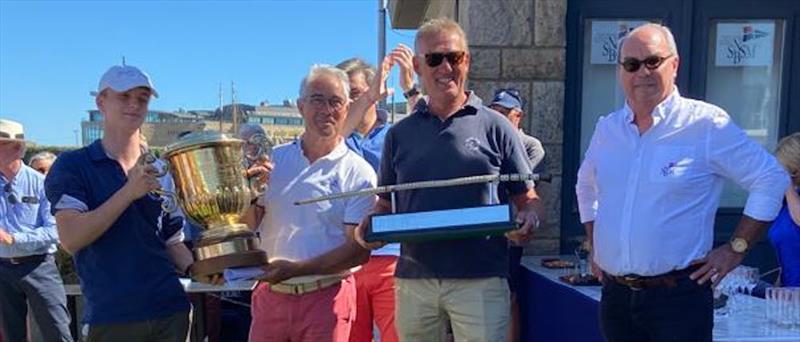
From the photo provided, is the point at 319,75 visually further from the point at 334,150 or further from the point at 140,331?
the point at 140,331

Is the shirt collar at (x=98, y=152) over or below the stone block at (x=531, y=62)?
below

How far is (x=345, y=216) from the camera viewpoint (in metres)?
2.39

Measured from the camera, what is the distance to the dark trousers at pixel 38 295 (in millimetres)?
4598

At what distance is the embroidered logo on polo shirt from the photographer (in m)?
2.27

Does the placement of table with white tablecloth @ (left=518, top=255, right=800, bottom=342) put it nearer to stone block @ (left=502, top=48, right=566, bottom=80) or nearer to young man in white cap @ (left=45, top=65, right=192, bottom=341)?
stone block @ (left=502, top=48, right=566, bottom=80)

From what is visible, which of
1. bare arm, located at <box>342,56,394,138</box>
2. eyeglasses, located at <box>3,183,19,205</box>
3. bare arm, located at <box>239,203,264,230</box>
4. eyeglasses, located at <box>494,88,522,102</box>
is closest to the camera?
bare arm, located at <box>239,203,264,230</box>

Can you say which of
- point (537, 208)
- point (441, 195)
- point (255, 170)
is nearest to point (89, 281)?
point (255, 170)

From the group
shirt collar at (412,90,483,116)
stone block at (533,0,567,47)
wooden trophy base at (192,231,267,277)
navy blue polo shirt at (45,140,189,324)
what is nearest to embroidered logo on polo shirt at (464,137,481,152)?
shirt collar at (412,90,483,116)

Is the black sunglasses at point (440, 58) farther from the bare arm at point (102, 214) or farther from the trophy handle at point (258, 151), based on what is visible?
the bare arm at point (102, 214)

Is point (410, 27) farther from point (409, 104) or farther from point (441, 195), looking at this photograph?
point (441, 195)

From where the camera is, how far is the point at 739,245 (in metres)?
2.09

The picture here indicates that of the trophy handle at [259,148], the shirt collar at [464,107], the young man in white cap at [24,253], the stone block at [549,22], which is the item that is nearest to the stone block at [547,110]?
the stone block at [549,22]

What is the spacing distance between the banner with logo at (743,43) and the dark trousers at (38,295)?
4.95 meters

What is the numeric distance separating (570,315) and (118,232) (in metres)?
2.22
